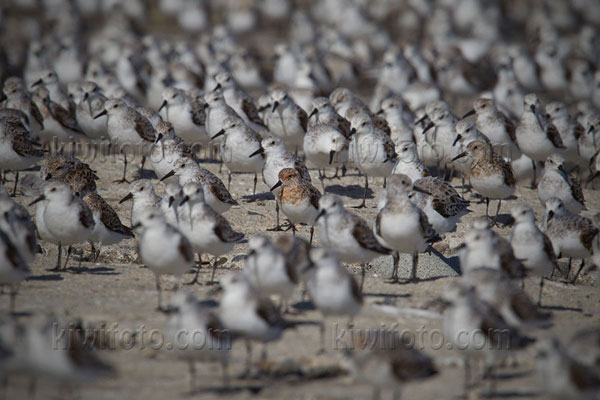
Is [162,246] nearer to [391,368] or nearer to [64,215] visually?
[64,215]

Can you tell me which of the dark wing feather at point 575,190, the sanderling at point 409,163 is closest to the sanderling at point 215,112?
the sanderling at point 409,163

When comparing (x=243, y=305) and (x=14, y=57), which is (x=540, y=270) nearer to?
(x=243, y=305)

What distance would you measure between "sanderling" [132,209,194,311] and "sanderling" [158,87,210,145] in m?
7.89

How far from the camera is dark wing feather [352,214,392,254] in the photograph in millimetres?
11555

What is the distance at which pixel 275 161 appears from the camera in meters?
15.4

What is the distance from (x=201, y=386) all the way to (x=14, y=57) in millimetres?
23576

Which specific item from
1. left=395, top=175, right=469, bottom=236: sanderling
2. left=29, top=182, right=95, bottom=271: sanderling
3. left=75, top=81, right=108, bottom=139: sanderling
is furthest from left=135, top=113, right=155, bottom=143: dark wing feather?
left=395, top=175, right=469, bottom=236: sanderling

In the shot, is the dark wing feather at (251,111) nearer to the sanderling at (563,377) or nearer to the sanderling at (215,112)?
the sanderling at (215,112)

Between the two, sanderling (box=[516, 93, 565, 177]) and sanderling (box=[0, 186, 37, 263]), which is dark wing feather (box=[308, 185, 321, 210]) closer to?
sanderling (box=[0, 186, 37, 263])

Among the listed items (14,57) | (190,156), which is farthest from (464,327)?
(14,57)

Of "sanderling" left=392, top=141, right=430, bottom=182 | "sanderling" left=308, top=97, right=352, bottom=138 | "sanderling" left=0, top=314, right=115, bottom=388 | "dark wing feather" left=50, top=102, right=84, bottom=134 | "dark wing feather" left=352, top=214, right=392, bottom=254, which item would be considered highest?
"sanderling" left=308, top=97, right=352, bottom=138

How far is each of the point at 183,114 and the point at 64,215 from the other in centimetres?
698

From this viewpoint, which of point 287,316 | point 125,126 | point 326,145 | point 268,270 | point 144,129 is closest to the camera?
point 268,270

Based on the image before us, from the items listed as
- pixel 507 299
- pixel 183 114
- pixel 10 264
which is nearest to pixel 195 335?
pixel 10 264
